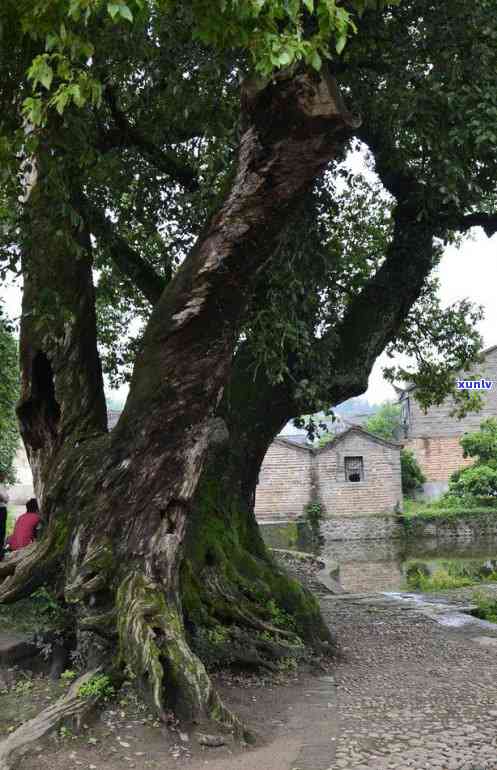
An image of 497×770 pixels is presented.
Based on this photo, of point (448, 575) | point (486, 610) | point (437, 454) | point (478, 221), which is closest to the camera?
point (478, 221)

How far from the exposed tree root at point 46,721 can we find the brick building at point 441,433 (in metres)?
39.5

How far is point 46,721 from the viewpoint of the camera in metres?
5.46

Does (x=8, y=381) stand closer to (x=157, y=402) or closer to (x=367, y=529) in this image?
(x=157, y=402)

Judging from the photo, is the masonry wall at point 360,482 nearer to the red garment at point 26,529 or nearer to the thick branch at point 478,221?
the thick branch at point 478,221

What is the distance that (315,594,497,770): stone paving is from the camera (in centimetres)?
545

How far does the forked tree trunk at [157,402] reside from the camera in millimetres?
5664

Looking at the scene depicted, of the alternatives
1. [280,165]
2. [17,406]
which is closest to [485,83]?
[280,165]

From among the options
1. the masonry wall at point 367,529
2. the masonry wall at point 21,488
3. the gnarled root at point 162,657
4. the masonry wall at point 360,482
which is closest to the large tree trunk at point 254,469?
the gnarled root at point 162,657

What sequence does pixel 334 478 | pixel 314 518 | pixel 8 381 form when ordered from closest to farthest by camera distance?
1. pixel 8 381
2. pixel 314 518
3. pixel 334 478

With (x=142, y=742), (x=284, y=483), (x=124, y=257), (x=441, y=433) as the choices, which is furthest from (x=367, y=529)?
(x=142, y=742)

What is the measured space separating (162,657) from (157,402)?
212cm

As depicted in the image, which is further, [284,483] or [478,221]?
[284,483]

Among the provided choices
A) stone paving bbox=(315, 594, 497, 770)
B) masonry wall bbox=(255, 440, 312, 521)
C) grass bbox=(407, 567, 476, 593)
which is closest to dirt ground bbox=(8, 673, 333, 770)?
stone paving bbox=(315, 594, 497, 770)

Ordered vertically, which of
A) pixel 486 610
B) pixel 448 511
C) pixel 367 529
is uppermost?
pixel 448 511
